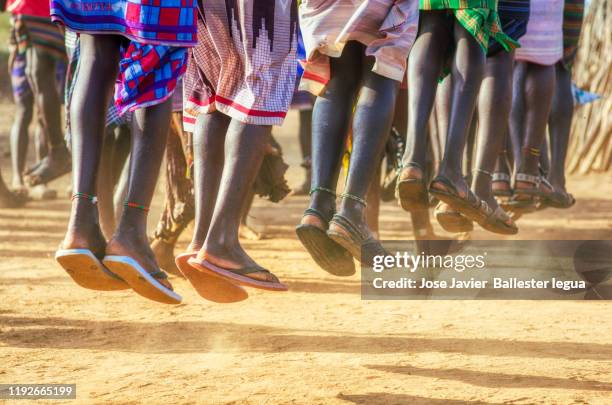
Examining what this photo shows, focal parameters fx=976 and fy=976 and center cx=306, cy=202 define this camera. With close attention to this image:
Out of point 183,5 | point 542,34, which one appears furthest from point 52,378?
point 542,34

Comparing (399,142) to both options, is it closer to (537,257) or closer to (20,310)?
(537,257)

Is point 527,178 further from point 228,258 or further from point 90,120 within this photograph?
point 90,120

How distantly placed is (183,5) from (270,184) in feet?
6.79

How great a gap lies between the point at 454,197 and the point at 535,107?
1.51m

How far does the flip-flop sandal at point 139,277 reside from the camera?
10.7 ft

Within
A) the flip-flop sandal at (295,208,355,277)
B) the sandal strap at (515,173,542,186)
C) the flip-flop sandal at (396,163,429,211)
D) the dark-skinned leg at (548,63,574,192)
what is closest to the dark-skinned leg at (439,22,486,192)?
the flip-flop sandal at (396,163,429,211)

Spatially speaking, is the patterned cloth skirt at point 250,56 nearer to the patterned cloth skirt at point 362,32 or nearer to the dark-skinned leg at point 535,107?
the patterned cloth skirt at point 362,32

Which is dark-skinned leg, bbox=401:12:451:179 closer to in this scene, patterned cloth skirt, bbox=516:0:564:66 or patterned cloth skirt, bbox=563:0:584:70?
patterned cloth skirt, bbox=516:0:564:66

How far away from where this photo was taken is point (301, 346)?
3.96m

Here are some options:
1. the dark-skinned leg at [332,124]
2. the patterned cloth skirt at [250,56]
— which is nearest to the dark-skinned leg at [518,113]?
the dark-skinned leg at [332,124]

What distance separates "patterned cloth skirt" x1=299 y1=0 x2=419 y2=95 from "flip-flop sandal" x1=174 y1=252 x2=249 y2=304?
96 centimetres

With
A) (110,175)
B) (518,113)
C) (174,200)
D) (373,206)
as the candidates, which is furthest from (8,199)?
(518,113)

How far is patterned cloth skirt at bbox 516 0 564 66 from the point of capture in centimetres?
509

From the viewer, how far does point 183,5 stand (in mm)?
3439
